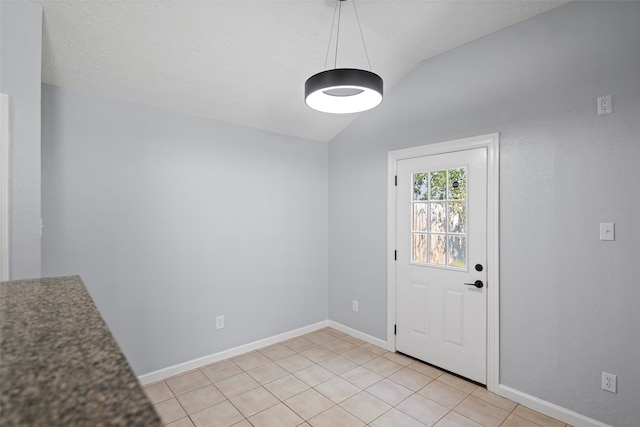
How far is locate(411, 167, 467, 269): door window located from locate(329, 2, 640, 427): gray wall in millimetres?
338

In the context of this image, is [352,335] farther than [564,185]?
Yes

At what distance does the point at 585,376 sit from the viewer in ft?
7.10

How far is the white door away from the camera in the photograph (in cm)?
272

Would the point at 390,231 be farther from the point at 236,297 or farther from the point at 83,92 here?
the point at 83,92

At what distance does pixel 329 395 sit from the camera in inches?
101

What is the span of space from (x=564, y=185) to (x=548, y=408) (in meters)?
1.61

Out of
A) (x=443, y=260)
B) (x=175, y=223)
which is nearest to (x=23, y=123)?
(x=175, y=223)

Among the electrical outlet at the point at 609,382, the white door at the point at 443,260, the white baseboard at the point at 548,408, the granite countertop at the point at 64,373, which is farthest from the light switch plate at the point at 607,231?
the granite countertop at the point at 64,373

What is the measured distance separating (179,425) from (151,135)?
7.46ft

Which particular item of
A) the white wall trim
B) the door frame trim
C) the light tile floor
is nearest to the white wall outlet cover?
the door frame trim

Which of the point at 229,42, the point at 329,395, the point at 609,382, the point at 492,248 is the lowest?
the point at 329,395

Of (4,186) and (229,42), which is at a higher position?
(229,42)

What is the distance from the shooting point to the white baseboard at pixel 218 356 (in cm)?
277

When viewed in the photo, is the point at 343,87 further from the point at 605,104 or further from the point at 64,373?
the point at 605,104
